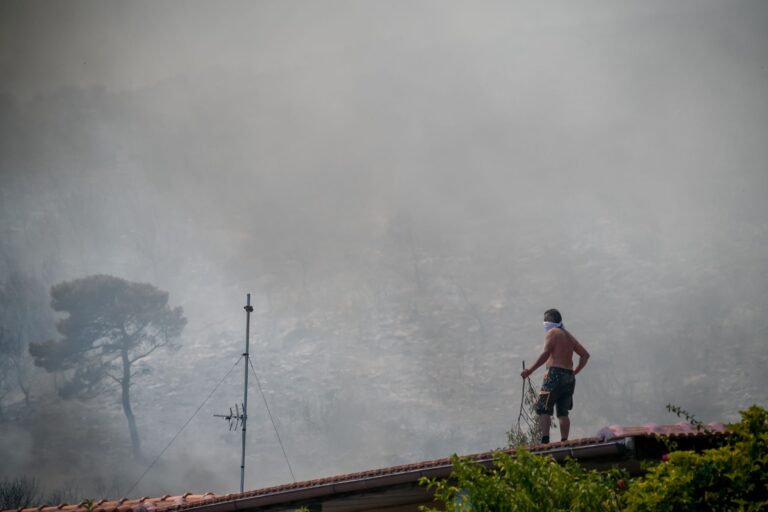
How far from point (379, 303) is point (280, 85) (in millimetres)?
62372

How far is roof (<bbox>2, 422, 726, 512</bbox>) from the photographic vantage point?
7211mm

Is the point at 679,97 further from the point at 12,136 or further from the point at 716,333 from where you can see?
the point at 12,136

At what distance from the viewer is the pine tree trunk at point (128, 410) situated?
5647cm

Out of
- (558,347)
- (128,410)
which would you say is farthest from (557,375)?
(128,410)

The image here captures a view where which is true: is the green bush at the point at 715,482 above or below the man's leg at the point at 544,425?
below

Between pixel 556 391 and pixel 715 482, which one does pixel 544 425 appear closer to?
pixel 556 391

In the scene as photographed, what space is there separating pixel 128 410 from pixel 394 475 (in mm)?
53036

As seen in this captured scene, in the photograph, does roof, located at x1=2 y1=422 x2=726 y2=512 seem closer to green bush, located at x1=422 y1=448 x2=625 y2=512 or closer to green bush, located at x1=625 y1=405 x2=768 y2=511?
green bush, located at x1=422 y1=448 x2=625 y2=512

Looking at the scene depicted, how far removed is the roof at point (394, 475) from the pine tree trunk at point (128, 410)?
1911 inches

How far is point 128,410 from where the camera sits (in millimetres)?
57188

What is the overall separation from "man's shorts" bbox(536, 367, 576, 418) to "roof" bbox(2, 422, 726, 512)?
148 cm

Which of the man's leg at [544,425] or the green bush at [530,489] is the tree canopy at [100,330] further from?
the green bush at [530,489]

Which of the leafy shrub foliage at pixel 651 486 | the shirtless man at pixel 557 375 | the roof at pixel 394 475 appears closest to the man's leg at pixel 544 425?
the shirtless man at pixel 557 375

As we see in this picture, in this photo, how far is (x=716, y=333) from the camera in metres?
68.5
